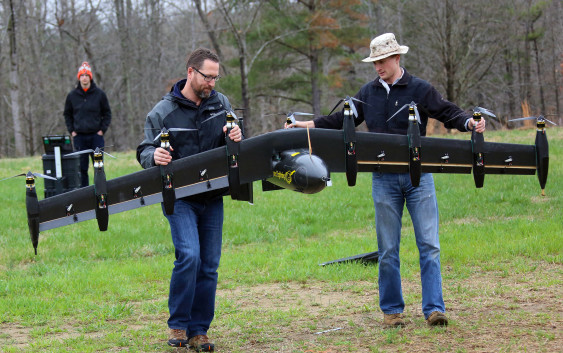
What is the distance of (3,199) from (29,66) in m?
31.2

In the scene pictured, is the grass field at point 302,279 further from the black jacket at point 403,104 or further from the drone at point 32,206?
the black jacket at point 403,104

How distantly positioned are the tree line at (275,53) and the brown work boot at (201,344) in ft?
74.9

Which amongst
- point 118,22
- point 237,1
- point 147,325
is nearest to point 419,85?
point 147,325

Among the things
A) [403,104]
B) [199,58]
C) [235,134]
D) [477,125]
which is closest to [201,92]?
[199,58]

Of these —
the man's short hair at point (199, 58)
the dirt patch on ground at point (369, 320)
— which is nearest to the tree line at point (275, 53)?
the dirt patch on ground at point (369, 320)

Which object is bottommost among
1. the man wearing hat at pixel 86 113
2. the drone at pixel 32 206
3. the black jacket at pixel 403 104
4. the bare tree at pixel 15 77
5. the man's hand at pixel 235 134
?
the drone at pixel 32 206

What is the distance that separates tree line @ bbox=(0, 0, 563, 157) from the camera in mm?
33219

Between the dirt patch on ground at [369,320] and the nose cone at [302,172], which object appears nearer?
the nose cone at [302,172]

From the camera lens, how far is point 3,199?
1568 cm

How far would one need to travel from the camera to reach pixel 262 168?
5.90m

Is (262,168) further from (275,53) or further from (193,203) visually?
(275,53)

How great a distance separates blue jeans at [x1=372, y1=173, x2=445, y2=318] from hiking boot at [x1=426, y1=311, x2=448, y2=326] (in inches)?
2.2

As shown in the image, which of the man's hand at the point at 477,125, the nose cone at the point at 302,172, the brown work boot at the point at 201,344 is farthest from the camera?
the man's hand at the point at 477,125

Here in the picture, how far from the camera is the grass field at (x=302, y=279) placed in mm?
6223
